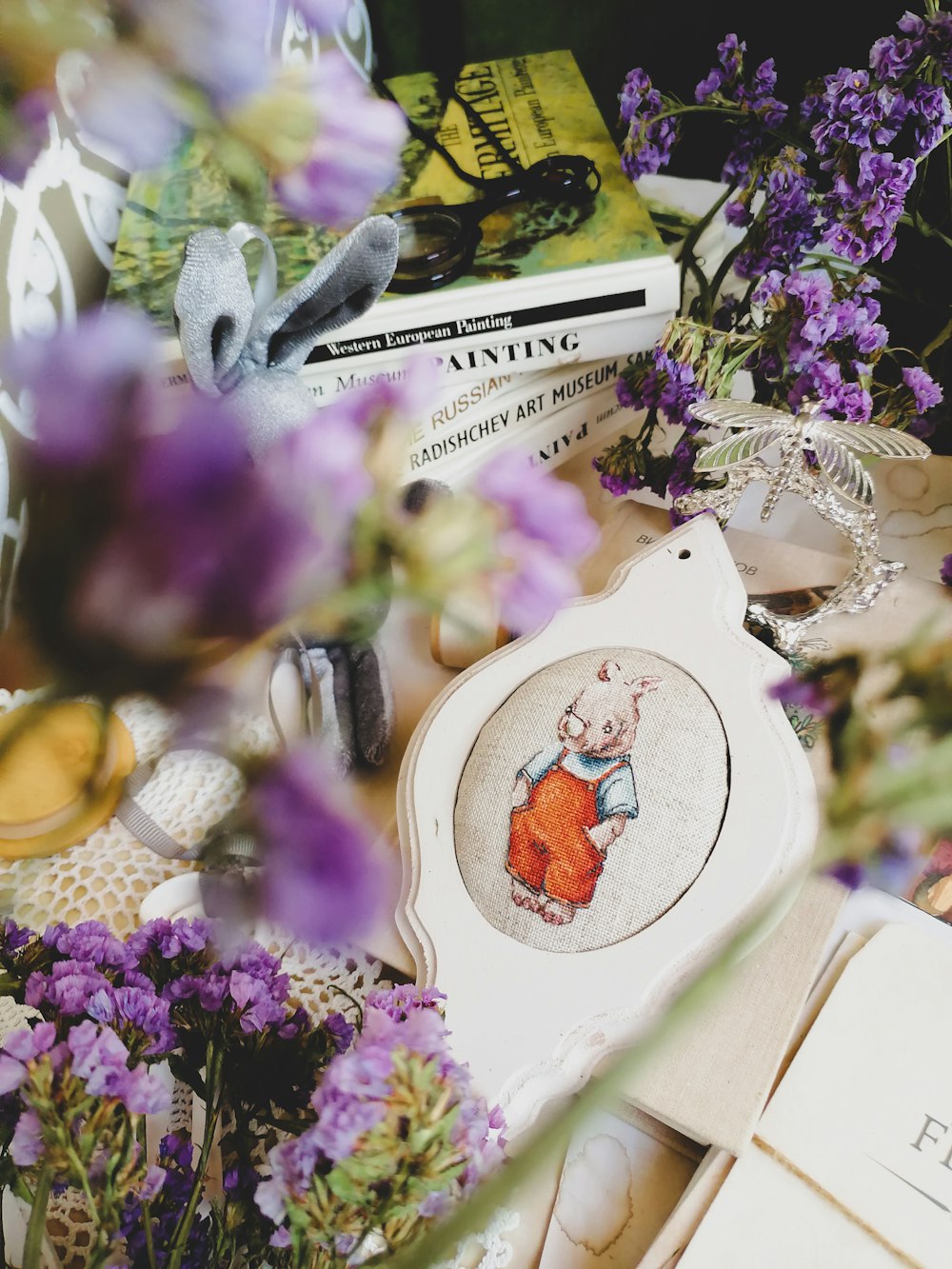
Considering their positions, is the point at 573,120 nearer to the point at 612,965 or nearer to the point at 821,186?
the point at 821,186

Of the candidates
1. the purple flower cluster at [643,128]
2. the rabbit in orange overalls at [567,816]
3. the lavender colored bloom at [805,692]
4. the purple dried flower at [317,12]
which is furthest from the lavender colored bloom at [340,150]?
the purple flower cluster at [643,128]

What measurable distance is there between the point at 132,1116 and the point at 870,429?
326 mm

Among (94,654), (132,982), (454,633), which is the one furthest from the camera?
A: (454,633)


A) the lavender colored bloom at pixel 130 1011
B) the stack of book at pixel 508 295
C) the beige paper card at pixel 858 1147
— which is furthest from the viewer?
the stack of book at pixel 508 295

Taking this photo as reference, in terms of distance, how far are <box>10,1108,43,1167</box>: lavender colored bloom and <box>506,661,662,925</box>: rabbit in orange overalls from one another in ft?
0.61

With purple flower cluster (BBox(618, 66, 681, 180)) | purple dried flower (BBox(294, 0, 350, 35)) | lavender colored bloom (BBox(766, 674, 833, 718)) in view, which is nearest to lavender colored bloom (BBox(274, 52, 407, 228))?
purple dried flower (BBox(294, 0, 350, 35))

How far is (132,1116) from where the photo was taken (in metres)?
0.19

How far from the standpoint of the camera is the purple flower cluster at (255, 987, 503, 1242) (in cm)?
16

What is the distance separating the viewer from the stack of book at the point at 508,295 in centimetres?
43

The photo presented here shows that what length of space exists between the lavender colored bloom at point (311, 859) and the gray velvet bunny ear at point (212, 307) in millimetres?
153

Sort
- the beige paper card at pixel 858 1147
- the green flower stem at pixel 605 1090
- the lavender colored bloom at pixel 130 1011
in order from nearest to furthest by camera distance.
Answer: the green flower stem at pixel 605 1090 < the lavender colored bloom at pixel 130 1011 < the beige paper card at pixel 858 1147

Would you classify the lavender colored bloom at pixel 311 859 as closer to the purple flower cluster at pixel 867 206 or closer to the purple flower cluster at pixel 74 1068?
the purple flower cluster at pixel 74 1068

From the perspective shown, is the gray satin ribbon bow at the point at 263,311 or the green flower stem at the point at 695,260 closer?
the gray satin ribbon bow at the point at 263,311

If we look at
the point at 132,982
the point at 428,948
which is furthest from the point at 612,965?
the point at 132,982
